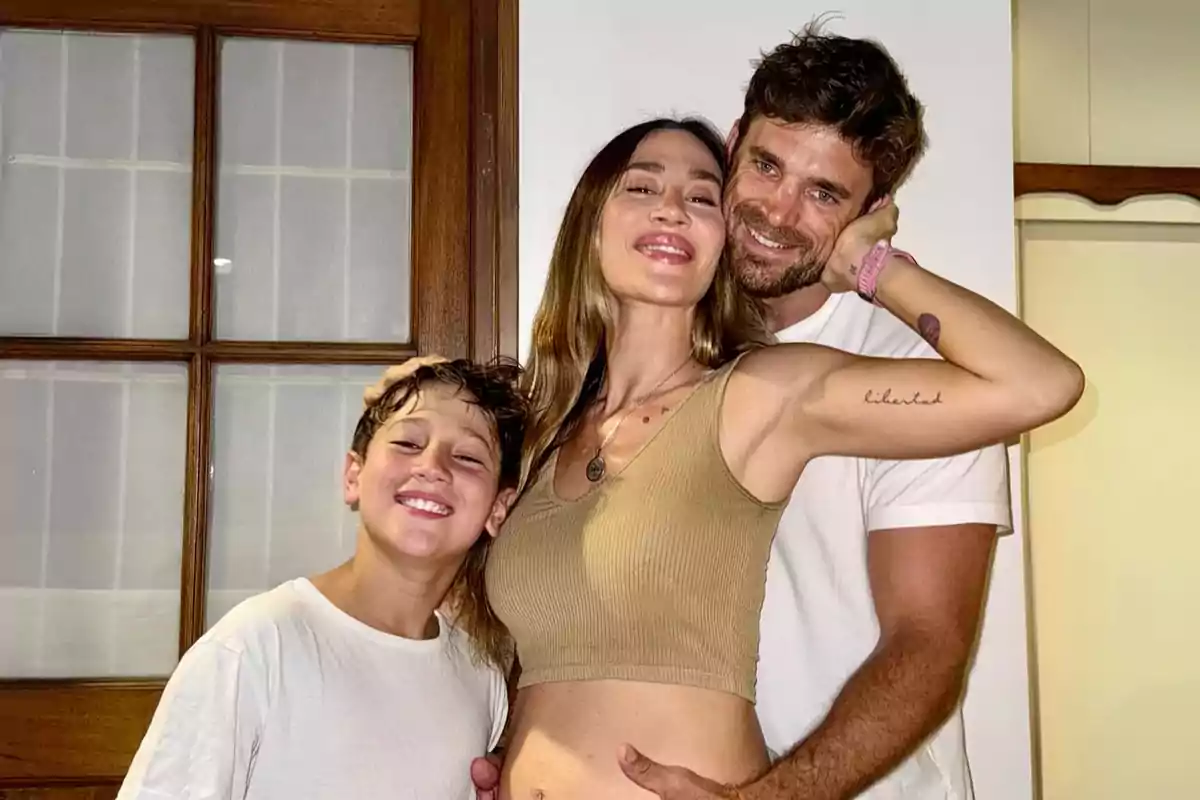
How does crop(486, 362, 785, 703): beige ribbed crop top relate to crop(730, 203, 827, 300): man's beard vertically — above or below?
below

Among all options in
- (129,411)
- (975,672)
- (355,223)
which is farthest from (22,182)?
(975,672)

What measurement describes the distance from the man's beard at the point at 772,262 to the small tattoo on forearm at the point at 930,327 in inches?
8.4

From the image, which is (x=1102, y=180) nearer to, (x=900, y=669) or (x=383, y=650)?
(x=900, y=669)

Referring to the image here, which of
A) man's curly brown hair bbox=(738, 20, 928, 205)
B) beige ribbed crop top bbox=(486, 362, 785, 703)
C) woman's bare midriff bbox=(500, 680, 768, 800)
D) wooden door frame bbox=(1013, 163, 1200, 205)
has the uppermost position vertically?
wooden door frame bbox=(1013, 163, 1200, 205)

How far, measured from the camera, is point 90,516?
6.24ft

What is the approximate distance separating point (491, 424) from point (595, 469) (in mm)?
172

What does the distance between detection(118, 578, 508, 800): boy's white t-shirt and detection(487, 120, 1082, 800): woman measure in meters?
0.11

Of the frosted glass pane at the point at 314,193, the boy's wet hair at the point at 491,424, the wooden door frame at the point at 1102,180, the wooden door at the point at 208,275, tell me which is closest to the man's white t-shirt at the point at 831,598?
the boy's wet hair at the point at 491,424

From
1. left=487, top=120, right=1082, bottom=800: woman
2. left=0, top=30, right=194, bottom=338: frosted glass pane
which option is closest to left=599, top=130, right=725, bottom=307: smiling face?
left=487, top=120, right=1082, bottom=800: woman

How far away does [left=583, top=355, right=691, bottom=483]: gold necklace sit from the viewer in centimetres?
138

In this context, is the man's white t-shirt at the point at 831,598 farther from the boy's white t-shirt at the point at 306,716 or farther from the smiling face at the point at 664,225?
the boy's white t-shirt at the point at 306,716

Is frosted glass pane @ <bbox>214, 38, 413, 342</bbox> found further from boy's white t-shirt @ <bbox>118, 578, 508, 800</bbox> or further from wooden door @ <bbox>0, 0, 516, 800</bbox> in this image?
boy's white t-shirt @ <bbox>118, 578, 508, 800</bbox>

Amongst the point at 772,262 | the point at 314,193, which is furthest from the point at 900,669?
the point at 314,193

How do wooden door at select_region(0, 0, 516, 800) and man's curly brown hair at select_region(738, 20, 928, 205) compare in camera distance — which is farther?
wooden door at select_region(0, 0, 516, 800)
